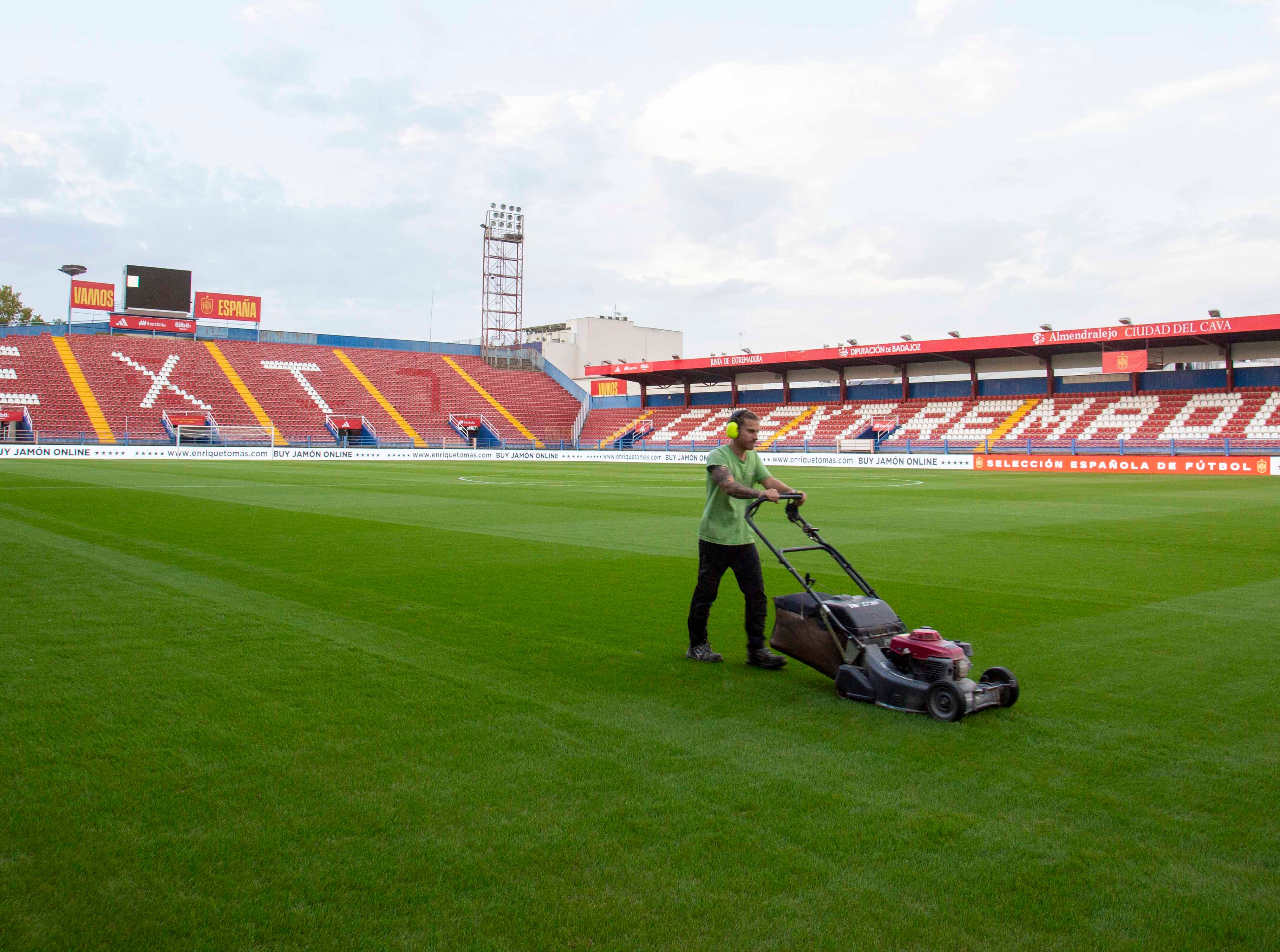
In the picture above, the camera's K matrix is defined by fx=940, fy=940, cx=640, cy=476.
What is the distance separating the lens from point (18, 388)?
4916 centimetres

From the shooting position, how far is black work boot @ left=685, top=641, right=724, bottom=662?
616 cm

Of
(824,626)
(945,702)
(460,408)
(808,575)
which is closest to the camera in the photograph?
(945,702)

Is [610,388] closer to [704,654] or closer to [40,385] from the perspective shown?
[40,385]

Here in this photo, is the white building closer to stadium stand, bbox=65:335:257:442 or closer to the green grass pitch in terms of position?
stadium stand, bbox=65:335:257:442

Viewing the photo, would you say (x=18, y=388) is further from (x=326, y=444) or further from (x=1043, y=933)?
(x=1043, y=933)

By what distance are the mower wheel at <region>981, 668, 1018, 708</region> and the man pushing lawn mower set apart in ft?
4.63

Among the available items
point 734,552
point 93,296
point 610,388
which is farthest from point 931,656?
point 93,296

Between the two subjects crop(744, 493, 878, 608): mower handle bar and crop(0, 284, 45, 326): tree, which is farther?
crop(0, 284, 45, 326): tree

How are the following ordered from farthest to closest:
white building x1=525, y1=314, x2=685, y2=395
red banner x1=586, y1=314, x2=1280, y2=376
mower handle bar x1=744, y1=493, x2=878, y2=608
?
white building x1=525, y1=314, x2=685, y2=395 → red banner x1=586, y1=314, x2=1280, y2=376 → mower handle bar x1=744, y1=493, x2=878, y2=608

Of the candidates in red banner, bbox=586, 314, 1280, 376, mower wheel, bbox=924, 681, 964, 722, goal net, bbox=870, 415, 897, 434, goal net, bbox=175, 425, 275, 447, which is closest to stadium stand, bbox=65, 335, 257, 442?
goal net, bbox=175, 425, 275, 447

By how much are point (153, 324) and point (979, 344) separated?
4923 cm

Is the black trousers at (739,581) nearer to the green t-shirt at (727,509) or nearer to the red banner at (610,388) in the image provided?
the green t-shirt at (727,509)

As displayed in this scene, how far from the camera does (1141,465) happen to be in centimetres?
3584

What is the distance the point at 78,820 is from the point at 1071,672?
5.32 metres
